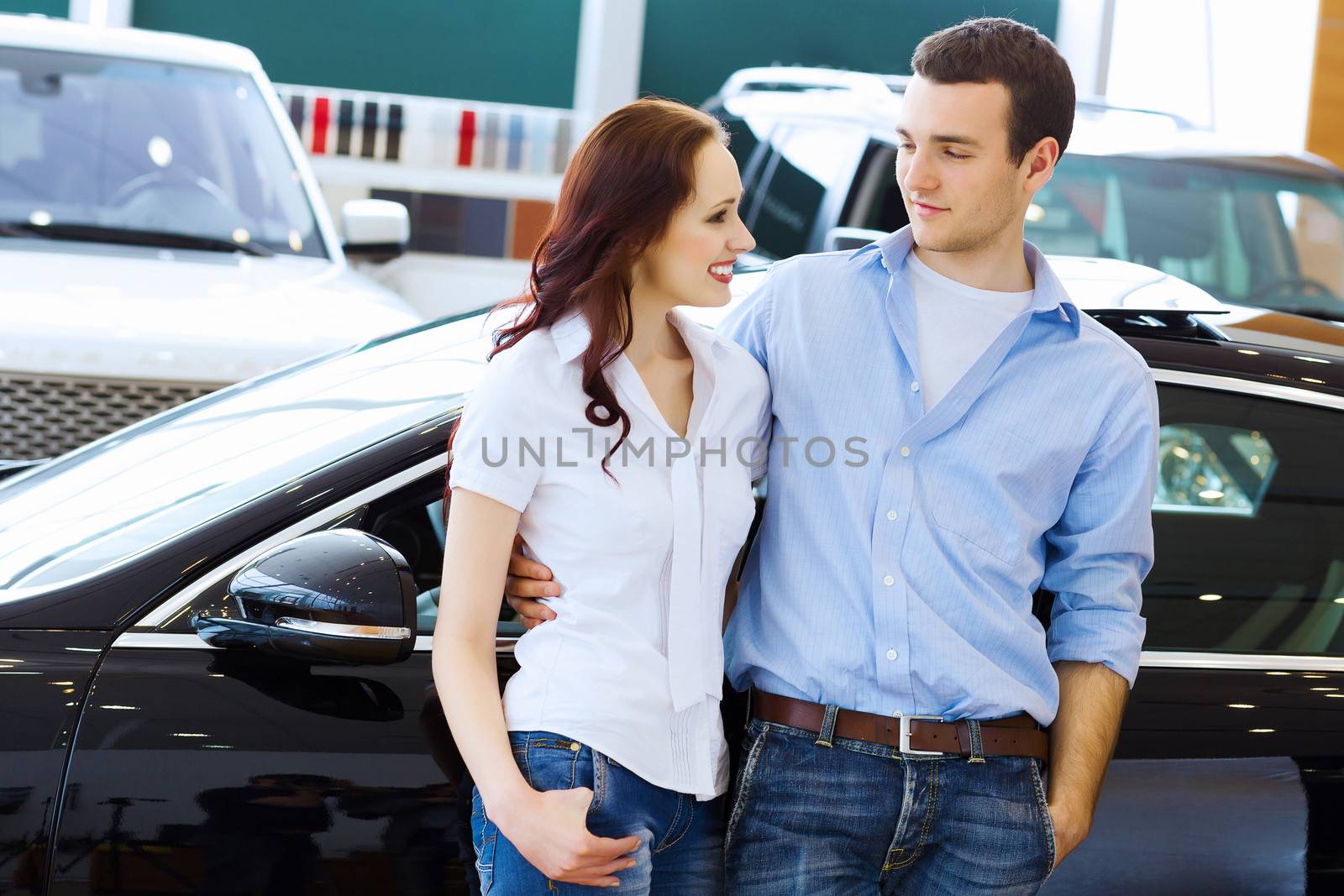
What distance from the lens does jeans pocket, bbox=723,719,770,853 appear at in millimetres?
1829

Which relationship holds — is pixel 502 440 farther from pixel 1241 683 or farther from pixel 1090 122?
A: pixel 1090 122

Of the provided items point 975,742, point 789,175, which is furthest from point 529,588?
point 789,175

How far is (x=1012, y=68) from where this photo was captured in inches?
79.0

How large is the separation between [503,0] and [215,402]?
7378 mm

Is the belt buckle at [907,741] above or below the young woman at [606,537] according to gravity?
below

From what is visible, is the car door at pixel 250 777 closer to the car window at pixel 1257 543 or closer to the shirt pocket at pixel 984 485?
the shirt pocket at pixel 984 485

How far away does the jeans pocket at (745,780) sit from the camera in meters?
1.83

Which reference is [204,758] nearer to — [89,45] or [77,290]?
[77,290]

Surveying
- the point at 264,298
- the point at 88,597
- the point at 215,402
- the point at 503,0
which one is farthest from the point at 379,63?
the point at 88,597

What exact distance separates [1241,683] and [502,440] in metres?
1.15

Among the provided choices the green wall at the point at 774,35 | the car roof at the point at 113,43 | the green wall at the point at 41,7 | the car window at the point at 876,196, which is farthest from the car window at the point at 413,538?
the green wall at the point at 41,7

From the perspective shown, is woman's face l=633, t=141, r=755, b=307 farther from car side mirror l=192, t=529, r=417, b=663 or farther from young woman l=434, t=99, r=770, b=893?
car side mirror l=192, t=529, r=417, b=663

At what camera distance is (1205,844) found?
6.64 ft

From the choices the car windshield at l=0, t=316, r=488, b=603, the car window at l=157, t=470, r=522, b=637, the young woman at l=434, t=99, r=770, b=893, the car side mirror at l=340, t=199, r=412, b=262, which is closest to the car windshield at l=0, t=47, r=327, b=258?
the car side mirror at l=340, t=199, r=412, b=262
